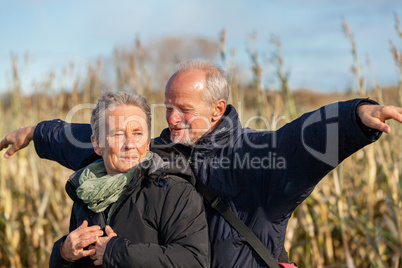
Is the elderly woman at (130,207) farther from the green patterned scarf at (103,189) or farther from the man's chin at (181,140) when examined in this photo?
the man's chin at (181,140)

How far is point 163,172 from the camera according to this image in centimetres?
167

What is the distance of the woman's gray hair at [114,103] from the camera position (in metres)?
1.76

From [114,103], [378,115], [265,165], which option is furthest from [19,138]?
[378,115]

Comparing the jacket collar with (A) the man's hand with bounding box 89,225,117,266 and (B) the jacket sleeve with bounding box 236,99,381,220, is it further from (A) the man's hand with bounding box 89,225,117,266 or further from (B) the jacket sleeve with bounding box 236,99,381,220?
(B) the jacket sleeve with bounding box 236,99,381,220

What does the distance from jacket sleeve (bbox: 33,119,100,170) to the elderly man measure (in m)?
0.10

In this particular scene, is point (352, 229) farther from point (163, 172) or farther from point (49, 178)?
point (49, 178)

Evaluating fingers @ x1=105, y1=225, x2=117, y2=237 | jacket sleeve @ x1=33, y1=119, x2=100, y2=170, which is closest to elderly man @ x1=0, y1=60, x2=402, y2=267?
jacket sleeve @ x1=33, y1=119, x2=100, y2=170

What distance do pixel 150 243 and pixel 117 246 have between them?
0.37ft

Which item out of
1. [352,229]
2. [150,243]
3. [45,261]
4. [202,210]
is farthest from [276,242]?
[45,261]

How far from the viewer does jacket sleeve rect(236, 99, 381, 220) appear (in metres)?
1.49

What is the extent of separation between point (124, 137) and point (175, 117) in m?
0.35

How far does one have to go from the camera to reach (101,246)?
5.21 ft

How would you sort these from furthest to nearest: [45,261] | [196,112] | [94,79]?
[94,79]
[45,261]
[196,112]

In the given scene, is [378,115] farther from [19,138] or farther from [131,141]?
[19,138]
